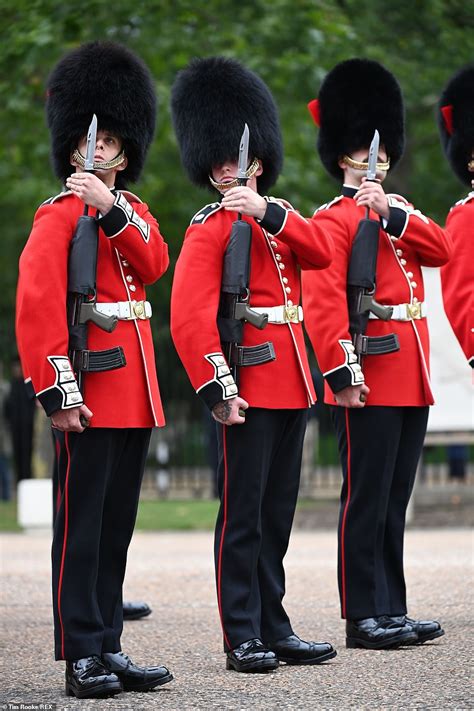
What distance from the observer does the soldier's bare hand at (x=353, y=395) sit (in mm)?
6168

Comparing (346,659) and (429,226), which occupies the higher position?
(429,226)

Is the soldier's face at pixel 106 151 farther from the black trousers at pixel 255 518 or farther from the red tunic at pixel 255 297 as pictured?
the black trousers at pixel 255 518

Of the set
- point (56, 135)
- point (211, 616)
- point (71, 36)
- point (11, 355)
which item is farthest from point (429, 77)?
point (56, 135)

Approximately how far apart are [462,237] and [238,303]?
1.30m

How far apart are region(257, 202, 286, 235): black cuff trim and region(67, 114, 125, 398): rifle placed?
2.41 feet

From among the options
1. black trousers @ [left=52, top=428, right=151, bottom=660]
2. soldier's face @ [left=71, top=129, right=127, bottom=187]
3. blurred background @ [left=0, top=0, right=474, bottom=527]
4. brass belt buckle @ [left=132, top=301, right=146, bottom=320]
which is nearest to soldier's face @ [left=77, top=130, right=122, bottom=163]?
soldier's face @ [left=71, top=129, right=127, bottom=187]

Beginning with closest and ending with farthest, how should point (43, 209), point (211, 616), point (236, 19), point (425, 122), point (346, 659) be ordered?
point (43, 209) → point (346, 659) → point (211, 616) → point (236, 19) → point (425, 122)

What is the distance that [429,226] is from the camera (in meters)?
6.40

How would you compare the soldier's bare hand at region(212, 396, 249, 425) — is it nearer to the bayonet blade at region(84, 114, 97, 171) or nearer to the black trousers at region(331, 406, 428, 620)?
the black trousers at region(331, 406, 428, 620)

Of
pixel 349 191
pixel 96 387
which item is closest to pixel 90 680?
pixel 96 387

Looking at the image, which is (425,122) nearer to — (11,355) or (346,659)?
(11,355)

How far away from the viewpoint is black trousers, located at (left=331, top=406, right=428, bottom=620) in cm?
631

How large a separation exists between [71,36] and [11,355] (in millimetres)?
5760

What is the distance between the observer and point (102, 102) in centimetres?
576
